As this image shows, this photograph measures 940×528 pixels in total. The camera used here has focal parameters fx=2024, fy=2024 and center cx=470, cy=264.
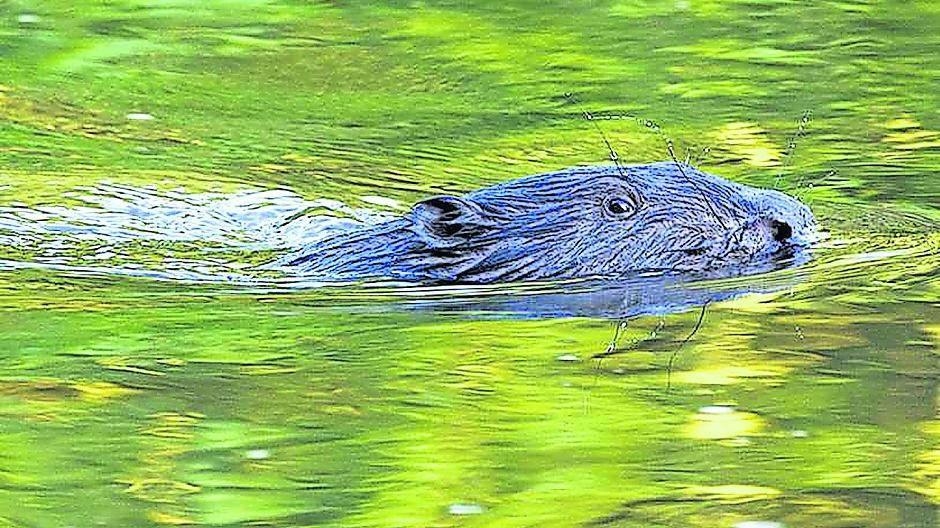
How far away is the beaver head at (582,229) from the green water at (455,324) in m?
0.24

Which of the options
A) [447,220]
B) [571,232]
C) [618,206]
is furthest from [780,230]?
[447,220]

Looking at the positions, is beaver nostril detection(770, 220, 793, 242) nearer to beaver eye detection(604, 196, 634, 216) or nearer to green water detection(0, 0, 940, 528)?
green water detection(0, 0, 940, 528)

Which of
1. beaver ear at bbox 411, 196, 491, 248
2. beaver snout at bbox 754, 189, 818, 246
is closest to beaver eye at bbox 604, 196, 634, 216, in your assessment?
beaver ear at bbox 411, 196, 491, 248

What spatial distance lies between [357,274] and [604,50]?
4238 millimetres

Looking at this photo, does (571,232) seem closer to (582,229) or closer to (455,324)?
(582,229)

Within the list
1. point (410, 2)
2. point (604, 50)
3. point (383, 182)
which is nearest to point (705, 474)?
point (383, 182)

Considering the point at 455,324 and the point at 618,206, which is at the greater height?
the point at 618,206

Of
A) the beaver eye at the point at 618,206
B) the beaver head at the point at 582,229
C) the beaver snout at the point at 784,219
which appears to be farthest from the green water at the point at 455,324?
the beaver eye at the point at 618,206

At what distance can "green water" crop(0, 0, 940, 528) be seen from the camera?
3863 mm

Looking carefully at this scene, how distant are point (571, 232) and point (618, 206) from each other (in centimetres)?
15

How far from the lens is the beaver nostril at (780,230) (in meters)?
5.86

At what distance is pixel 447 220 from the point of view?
5484 millimetres

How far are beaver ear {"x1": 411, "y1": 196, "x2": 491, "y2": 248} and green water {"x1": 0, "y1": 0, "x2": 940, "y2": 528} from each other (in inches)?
10.1

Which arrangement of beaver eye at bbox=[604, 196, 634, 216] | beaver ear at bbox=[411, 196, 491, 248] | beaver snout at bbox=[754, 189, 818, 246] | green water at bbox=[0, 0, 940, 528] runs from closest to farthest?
green water at bbox=[0, 0, 940, 528]
beaver ear at bbox=[411, 196, 491, 248]
beaver eye at bbox=[604, 196, 634, 216]
beaver snout at bbox=[754, 189, 818, 246]
